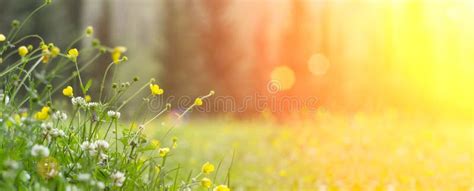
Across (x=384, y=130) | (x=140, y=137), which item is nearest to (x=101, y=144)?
(x=140, y=137)

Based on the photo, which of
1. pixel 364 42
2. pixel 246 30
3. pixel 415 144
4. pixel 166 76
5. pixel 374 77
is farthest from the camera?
pixel 364 42

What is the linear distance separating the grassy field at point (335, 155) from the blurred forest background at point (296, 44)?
8895mm

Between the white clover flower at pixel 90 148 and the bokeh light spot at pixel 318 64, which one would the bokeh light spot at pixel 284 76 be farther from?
the white clover flower at pixel 90 148

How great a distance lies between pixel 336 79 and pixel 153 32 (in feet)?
24.9

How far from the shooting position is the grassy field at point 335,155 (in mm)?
7227

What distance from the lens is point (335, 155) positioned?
9648 millimetres

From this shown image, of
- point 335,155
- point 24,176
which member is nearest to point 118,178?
point 24,176

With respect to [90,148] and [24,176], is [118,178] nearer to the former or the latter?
[90,148]

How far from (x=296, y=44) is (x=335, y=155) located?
1799 cm

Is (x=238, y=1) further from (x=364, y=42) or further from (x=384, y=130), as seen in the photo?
(x=384, y=130)

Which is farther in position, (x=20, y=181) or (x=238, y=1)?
(x=238, y=1)

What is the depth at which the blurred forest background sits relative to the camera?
23797 mm

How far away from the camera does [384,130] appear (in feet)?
43.4

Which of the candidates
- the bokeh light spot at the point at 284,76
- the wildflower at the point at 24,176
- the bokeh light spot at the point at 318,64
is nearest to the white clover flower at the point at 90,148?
the wildflower at the point at 24,176
